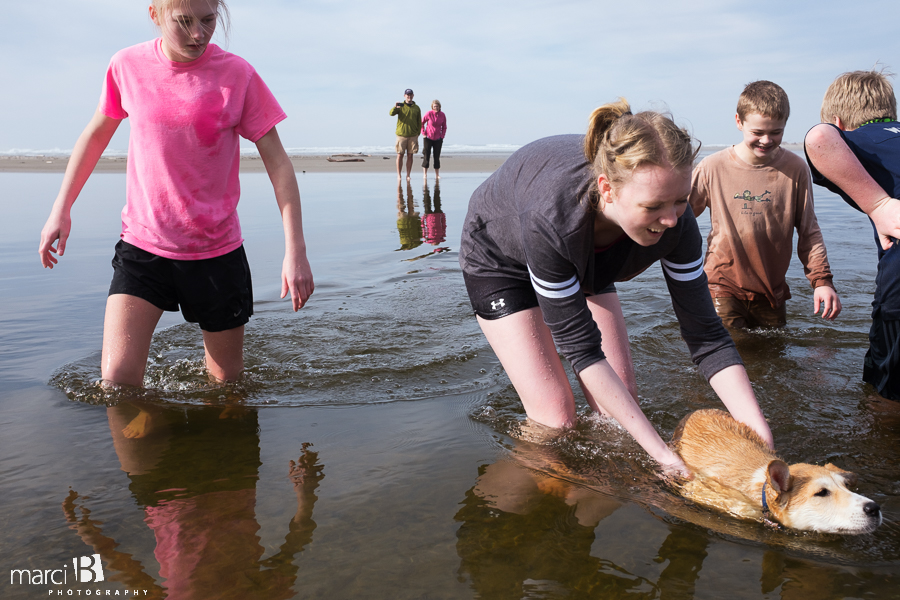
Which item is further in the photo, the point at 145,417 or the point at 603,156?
the point at 145,417

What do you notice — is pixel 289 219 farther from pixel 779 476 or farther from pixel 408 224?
pixel 408 224

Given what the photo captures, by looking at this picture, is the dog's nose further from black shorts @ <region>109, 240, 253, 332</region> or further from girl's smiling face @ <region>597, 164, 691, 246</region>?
black shorts @ <region>109, 240, 253, 332</region>

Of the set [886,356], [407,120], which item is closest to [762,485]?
[886,356]

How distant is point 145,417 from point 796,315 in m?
5.53

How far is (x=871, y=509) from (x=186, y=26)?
12.3 feet

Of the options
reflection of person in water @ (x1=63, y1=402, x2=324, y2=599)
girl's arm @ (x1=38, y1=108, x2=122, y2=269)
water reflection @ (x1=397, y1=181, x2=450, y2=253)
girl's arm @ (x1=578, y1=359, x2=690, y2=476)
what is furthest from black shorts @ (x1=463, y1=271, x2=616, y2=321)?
water reflection @ (x1=397, y1=181, x2=450, y2=253)

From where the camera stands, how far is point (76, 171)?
3.70 metres

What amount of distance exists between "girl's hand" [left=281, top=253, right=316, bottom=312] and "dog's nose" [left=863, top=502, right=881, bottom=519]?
9.05 ft

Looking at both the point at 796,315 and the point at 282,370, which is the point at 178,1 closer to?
the point at 282,370

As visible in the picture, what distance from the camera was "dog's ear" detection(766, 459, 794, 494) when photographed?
2.56 meters

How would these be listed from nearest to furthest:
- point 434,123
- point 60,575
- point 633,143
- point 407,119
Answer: point 60,575 < point 633,143 < point 407,119 < point 434,123

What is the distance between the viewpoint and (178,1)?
3.23 m

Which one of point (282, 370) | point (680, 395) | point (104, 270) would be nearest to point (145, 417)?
point (282, 370)

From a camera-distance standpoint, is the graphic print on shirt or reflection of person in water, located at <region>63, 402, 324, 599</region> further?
the graphic print on shirt
